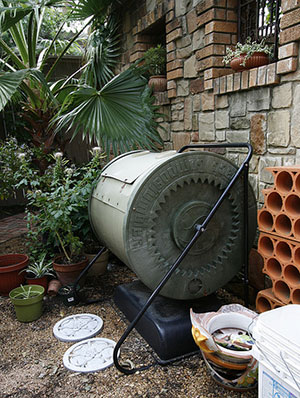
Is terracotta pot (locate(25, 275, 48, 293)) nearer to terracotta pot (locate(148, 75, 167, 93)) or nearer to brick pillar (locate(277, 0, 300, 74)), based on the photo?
terracotta pot (locate(148, 75, 167, 93))

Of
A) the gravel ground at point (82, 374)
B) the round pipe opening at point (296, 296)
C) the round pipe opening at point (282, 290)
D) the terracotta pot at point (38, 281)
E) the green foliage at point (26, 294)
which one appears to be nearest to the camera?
the gravel ground at point (82, 374)

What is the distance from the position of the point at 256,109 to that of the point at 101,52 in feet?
9.02

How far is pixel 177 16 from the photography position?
3.41 meters

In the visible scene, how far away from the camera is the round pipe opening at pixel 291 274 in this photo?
2004 millimetres

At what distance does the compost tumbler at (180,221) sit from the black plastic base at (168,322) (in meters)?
0.13

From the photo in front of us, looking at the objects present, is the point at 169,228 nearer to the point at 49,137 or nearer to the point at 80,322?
the point at 80,322

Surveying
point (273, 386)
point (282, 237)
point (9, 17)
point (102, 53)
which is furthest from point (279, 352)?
point (102, 53)

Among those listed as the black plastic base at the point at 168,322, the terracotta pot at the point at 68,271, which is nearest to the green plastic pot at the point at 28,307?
the terracotta pot at the point at 68,271

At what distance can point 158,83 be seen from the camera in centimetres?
383

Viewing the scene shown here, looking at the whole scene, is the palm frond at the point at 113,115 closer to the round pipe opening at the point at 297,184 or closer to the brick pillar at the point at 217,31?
the brick pillar at the point at 217,31

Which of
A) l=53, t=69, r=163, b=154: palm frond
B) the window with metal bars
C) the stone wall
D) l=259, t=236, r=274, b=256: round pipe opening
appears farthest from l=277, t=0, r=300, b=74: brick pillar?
l=53, t=69, r=163, b=154: palm frond

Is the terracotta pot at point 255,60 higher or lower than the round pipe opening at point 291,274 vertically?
higher

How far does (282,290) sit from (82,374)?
4.28ft

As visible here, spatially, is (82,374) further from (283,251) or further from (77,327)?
(283,251)
